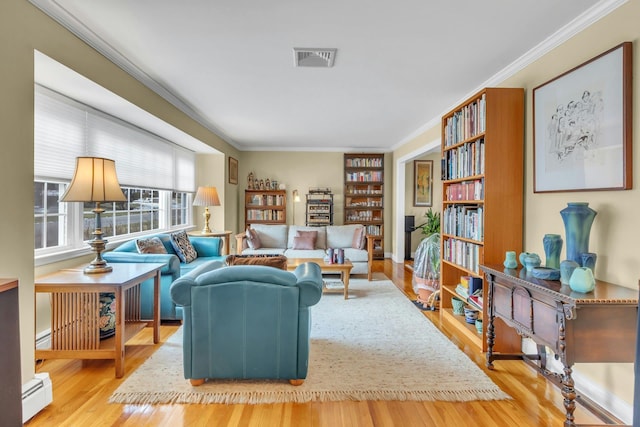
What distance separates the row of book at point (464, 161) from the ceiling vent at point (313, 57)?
147cm

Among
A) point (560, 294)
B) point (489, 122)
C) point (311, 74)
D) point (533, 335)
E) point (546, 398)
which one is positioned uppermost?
point (311, 74)

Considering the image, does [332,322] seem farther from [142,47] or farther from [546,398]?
[142,47]

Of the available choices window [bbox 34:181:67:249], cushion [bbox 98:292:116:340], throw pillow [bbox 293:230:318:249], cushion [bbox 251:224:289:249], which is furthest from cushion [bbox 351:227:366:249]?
window [bbox 34:181:67:249]

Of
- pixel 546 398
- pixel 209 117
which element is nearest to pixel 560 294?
pixel 546 398

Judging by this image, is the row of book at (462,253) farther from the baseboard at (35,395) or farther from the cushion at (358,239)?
the baseboard at (35,395)

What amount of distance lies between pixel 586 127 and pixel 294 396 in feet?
8.32

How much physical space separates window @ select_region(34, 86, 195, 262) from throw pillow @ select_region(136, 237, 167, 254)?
48 centimetres

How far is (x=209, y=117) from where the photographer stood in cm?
481

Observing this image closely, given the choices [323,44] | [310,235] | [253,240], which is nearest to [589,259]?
[323,44]

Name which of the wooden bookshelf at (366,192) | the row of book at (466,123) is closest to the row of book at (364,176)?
the wooden bookshelf at (366,192)

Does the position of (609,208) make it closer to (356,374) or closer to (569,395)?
(569,395)

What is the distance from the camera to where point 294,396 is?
2.08m

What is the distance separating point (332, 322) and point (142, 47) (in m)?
3.00

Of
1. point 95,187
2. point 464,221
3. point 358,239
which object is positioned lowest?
point 358,239
